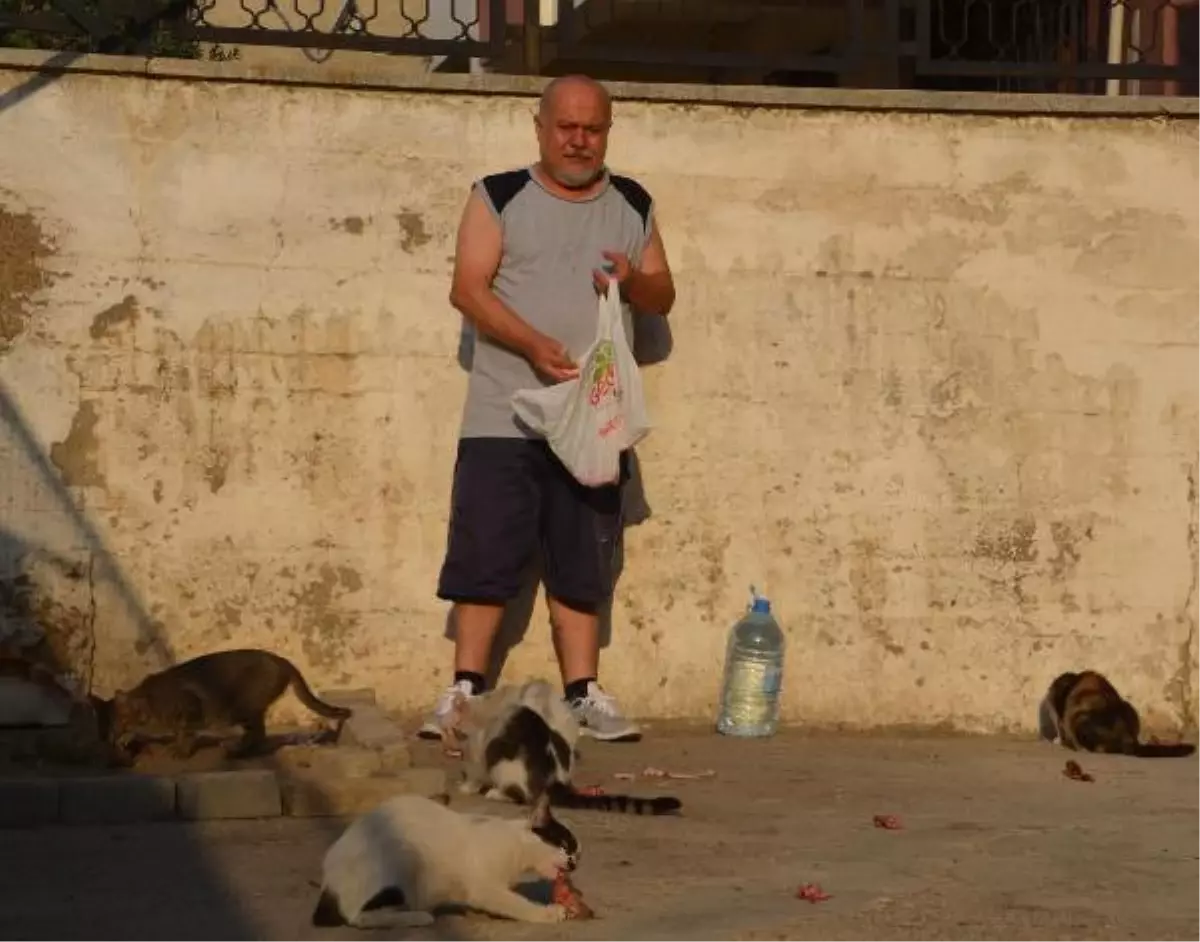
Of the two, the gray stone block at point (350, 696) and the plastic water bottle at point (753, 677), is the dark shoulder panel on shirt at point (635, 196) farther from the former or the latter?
the gray stone block at point (350, 696)

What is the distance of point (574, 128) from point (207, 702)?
7.57 feet

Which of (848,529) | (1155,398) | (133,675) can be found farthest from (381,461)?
(1155,398)

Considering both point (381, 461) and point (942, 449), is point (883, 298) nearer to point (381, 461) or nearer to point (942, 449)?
point (942, 449)

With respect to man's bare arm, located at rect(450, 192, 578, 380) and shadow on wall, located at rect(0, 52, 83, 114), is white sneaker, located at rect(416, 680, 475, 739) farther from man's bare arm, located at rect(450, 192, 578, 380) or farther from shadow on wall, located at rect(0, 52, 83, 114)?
shadow on wall, located at rect(0, 52, 83, 114)

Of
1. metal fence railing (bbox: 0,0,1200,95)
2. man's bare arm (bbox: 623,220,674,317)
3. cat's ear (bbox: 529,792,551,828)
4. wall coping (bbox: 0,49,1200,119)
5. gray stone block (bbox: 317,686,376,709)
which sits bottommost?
gray stone block (bbox: 317,686,376,709)

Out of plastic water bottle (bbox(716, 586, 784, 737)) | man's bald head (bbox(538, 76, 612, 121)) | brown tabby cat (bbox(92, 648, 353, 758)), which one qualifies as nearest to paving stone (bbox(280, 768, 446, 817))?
brown tabby cat (bbox(92, 648, 353, 758))

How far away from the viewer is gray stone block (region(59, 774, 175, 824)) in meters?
6.70

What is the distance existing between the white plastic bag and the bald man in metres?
0.09

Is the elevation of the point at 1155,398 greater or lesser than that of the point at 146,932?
greater

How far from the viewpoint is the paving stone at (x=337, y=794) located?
685cm

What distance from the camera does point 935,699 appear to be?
8.98 m

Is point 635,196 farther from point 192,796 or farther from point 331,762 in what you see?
point 192,796

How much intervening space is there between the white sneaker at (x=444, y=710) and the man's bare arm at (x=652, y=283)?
1428 millimetres

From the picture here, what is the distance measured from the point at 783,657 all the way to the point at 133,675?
2292mm
